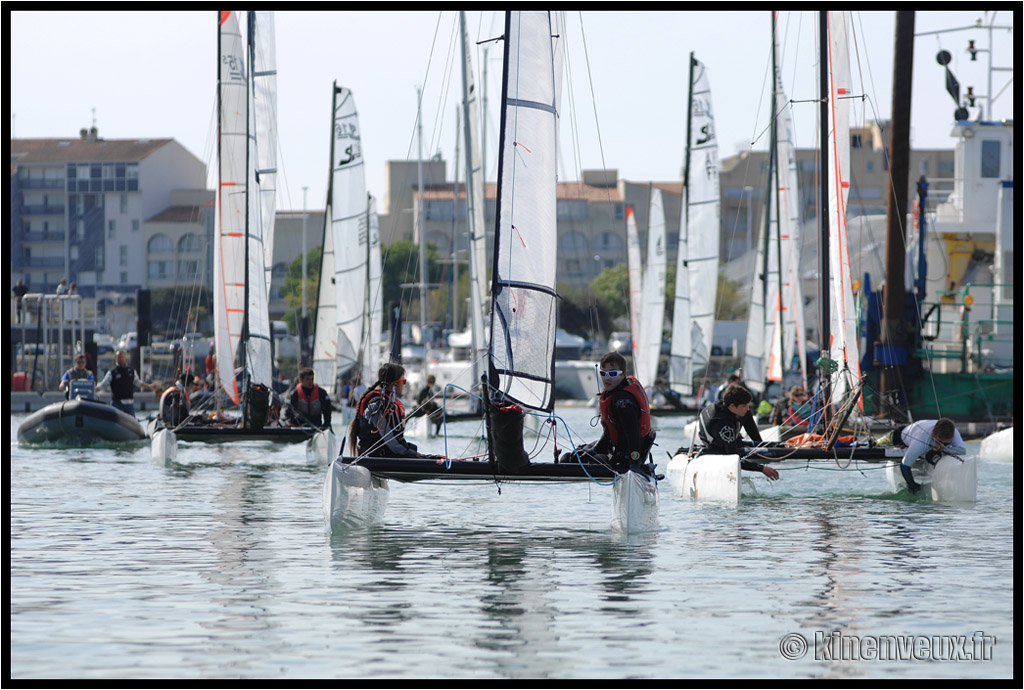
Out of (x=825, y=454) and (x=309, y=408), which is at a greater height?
(x=309, y=408)

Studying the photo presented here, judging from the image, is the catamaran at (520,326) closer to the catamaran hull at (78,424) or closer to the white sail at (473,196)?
the catamaran hull at (78,424)

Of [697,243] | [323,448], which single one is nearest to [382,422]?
[323,448]

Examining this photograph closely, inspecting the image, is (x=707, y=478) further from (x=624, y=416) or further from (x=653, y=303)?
(x=653, y=303)

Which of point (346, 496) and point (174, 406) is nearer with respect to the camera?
point (346, 496)

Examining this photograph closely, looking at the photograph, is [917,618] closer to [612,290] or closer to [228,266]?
[228,266]

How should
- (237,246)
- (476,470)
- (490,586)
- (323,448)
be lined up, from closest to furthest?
(490,586)
(476,470)
(323,448)
(237,246)

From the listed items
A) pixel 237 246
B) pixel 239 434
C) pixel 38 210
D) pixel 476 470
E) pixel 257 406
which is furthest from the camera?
pixel 38 210

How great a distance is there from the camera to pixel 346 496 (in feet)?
38.3

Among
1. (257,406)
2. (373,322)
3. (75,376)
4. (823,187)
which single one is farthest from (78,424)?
(373,322)

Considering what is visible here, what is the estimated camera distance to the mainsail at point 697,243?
121ft

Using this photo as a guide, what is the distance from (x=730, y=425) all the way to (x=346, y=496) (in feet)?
15.8

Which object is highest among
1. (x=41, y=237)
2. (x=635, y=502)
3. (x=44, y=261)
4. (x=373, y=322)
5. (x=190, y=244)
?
(x=41, y=237)

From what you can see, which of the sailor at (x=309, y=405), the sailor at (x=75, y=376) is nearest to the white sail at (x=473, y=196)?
the sailor at (x=75, y=376)

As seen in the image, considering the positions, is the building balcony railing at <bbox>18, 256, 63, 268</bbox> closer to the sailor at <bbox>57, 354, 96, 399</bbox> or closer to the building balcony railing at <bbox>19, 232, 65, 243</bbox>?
the building balcony railing at <bbox>19, 232, 65, 243</bbox>
